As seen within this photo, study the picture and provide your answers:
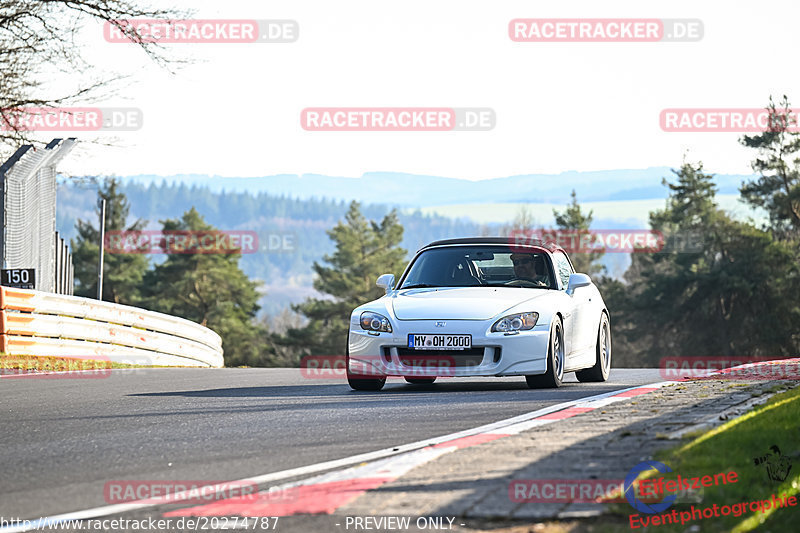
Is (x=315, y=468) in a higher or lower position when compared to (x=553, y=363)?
lower

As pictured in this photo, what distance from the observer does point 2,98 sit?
24.4 m

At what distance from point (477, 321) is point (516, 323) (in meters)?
0.40

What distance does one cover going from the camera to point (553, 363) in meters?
10.9

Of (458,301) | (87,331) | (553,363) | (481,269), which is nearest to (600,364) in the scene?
(481,269)

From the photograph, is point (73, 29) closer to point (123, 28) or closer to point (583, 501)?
point (123, 28)

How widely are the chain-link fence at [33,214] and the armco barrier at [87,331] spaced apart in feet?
5.21

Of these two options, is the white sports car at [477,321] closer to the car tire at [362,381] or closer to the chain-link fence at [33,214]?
the car tire at [362,381]

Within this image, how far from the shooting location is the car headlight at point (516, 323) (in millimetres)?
10680

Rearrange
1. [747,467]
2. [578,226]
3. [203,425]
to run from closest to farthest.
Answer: [747,467] → [203,425] → [578,226]

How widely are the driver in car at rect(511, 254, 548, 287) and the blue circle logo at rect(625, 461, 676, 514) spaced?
6.87m

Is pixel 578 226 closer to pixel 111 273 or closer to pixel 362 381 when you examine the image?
pixel 111 273

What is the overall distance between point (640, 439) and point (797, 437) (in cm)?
83

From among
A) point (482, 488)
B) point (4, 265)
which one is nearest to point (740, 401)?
point (482, 488)

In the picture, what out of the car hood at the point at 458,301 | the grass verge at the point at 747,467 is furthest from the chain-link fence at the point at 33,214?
the grass verge at the point at 747,467
